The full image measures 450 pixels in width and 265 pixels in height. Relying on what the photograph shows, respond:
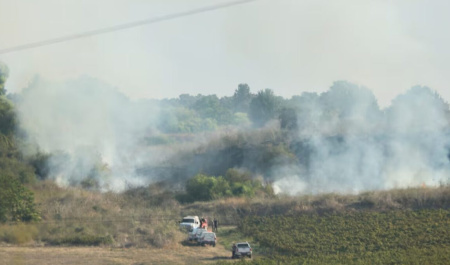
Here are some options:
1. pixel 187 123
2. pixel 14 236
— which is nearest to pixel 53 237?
pixel 14 236

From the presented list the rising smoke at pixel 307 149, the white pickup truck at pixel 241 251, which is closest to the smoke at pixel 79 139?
the rising smoke at pixel 307 149

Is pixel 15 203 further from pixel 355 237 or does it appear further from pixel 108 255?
pixel 355 237

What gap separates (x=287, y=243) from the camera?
51469 millimetres

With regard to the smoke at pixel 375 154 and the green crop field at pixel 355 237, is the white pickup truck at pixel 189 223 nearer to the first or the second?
the green crop field at pixel 355 237

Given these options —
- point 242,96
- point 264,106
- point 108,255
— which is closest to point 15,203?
point 108,255

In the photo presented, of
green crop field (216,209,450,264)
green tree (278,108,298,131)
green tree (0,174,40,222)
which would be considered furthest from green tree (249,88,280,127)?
green tree (0,174,40,222)

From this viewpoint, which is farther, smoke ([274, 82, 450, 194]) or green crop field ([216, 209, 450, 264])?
smoke ([274, 82, 450, 194])

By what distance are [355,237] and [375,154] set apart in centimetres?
3010

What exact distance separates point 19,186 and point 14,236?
881cm

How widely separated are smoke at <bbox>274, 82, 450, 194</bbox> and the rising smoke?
0.39 feet

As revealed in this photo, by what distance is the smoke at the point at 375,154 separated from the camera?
77938 mm

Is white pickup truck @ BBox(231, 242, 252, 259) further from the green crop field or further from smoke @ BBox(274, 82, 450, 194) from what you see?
smoke @ BBox(274, 82, 450, 194)

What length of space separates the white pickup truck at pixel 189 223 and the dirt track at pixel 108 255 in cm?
585

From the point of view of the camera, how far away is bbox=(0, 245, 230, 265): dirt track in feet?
148
